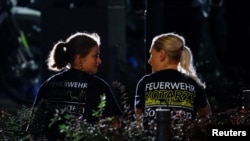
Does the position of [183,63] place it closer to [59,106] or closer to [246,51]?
[59,106]

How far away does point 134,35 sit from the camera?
17.6m

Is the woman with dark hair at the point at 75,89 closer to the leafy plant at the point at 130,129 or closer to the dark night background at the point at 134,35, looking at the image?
the leafy plant at the point at 130,129

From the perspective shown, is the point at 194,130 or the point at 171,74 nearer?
the point at 194,130

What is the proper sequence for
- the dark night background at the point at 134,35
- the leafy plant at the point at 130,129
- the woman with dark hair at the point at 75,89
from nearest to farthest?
the leafy plant at the point at 130,129 < the woman with dark hair at the point at 75,89 < the dark night background at the point at 134,35

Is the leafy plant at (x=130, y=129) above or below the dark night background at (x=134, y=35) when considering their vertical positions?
below

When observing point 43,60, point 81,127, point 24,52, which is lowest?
point 81,127

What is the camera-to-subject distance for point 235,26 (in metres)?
14.6

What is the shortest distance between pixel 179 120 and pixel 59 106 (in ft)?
4.46

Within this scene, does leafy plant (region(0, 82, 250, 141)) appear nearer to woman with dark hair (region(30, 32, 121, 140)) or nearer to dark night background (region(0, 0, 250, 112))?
woman with dark hair (region(30, 32, 121, 140))

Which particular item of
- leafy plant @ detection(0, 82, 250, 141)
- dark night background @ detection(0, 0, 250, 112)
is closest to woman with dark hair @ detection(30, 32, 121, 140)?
leafy plant @ detection(0, 82, 250, 141)

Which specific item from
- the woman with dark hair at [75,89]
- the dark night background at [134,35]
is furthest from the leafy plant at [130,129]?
the dark night background at [134,35]

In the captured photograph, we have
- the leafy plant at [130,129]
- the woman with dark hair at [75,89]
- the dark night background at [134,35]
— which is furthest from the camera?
the dark night background at [134,35]

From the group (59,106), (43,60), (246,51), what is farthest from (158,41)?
(246,51)

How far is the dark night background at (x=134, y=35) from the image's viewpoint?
1170 centimetres
